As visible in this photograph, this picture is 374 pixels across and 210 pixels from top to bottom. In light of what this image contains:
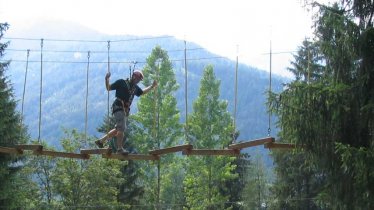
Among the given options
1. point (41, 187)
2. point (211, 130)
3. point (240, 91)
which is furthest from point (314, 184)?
point (240, 91)

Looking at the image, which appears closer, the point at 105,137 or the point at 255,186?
the point at 105,137

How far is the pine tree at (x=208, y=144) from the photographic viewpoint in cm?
3362

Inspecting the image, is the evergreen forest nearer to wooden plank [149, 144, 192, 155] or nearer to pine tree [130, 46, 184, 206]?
pine tree [130, 46, 184, 206]

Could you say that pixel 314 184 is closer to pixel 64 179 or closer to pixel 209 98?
pixel 209 98

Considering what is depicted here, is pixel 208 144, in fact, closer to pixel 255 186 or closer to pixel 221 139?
pixel 221 139

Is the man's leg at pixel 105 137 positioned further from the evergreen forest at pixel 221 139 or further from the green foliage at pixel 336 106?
the green foliage at pixel 336 106

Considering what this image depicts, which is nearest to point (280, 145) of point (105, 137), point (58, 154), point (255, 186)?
point (105, 137)

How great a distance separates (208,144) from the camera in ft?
111

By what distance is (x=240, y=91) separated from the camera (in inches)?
6038

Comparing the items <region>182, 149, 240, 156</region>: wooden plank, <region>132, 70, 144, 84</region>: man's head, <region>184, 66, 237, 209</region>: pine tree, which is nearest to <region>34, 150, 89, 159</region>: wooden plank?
<region>132, 70, 144, 84</region>: man's head

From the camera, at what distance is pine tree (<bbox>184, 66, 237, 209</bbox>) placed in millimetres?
33625

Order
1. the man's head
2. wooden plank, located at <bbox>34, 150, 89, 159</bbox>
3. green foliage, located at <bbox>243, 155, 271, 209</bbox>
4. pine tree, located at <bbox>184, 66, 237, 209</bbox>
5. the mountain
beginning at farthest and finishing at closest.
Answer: the mountain
green foliage, located at <bbox>243, 155, 271, 209</bbox>
pine tree, located at <bbox>184, 66, 237, 209</bbox>
wooden plank, located at <bbox>34, 150, 89, 159</bbox>
the man's head

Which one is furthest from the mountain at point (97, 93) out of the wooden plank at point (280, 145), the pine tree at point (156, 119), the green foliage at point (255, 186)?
the wooden plank at point (280, 145)

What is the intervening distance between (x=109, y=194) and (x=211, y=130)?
9672mm
